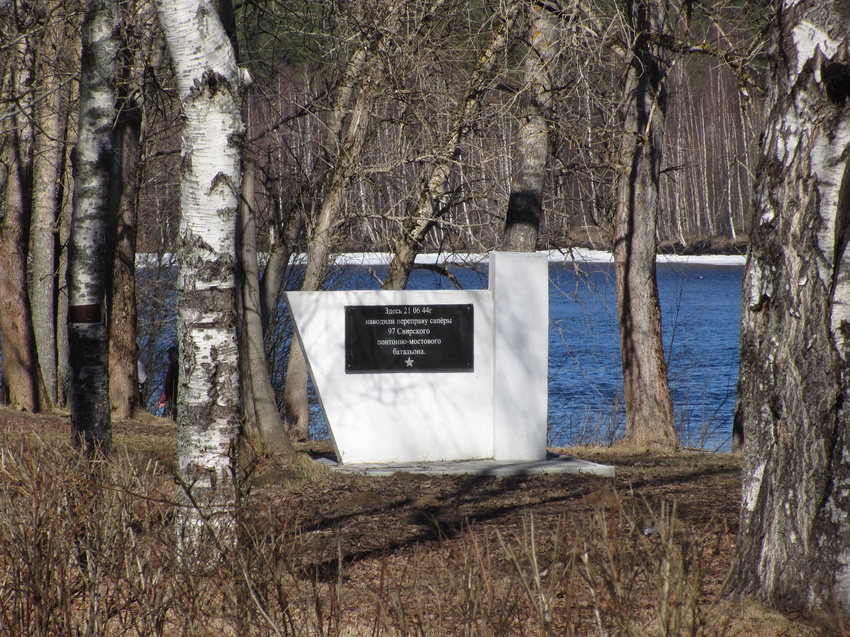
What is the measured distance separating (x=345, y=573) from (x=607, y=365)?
74.2 ft

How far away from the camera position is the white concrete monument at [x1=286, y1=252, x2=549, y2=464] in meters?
8.20

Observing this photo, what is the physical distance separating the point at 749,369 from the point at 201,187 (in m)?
2.60

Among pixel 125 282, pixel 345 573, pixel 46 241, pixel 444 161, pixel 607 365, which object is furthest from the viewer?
pixel 607 365

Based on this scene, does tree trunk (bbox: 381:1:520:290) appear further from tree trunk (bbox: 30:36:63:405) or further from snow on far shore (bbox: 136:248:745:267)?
tree trunk (bbox: 30:36:63:405)

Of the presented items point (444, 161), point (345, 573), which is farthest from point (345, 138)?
point (345, 573)

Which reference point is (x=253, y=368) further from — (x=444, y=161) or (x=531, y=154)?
(x=531, y=154)

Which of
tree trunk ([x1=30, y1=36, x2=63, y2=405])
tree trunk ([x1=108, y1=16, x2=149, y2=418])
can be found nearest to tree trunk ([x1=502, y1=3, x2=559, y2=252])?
tree trunk ([x1=108, y1=16, x2=149, y2=418])

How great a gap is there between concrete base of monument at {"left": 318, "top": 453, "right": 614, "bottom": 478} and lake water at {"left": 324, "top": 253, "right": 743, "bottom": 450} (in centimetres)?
341

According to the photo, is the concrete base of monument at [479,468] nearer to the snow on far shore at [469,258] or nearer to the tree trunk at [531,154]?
the snow on far shore at [469,258]

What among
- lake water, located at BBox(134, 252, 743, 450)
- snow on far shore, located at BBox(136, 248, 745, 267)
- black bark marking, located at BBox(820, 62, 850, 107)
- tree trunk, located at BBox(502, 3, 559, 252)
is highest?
tree trunk, located at BBox(502, 3, 559, 252)

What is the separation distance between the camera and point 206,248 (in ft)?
14.0

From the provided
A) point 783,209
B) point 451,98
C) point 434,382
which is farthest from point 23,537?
point 451,98

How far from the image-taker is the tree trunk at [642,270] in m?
11.4

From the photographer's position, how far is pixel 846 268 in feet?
11.8
